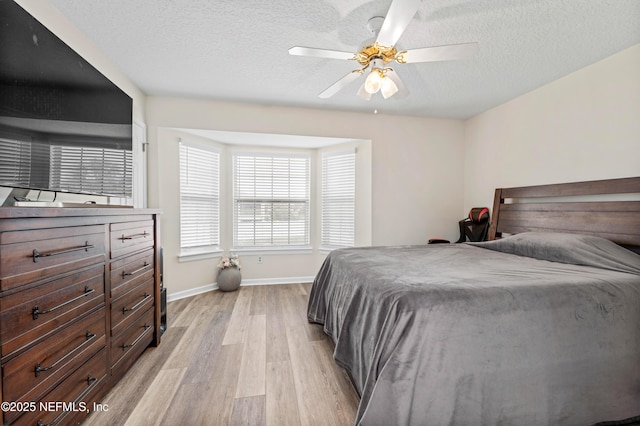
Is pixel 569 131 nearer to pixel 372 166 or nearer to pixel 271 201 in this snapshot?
pixel 372 166

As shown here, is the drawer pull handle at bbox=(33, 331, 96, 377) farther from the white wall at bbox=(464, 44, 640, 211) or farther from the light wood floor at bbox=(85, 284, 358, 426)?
the white wall at bbox=(464, 44, 640, 211)

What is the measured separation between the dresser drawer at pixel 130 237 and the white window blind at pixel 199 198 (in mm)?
1520

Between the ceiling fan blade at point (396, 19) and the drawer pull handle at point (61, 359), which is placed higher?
the ceiling fan blade at point (396, 19)

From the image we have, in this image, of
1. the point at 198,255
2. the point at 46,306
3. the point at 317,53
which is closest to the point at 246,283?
the point at 198,255

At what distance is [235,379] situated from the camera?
1794 millimetres

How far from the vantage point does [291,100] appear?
335 centimetres

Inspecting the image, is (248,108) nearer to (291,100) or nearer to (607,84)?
(291,100)

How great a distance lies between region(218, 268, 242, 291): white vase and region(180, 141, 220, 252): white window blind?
1.56ft

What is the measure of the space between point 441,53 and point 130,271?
2617 millimetres

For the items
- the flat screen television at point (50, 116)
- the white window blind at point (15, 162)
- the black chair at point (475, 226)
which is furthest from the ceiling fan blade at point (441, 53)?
the black chair at point (475, 226)

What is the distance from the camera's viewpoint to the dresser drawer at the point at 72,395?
1097 mm

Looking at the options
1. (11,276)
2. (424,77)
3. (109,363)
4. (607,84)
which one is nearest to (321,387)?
(109,363)

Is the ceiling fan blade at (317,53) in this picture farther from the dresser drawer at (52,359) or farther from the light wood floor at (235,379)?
the light wood floor at (235,379)

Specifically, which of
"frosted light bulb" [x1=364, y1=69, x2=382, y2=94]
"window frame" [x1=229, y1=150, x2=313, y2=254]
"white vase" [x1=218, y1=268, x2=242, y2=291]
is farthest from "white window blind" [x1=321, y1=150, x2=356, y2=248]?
"frosted light bulb" [x1=364, y1=69, x2=382, y2=94]
